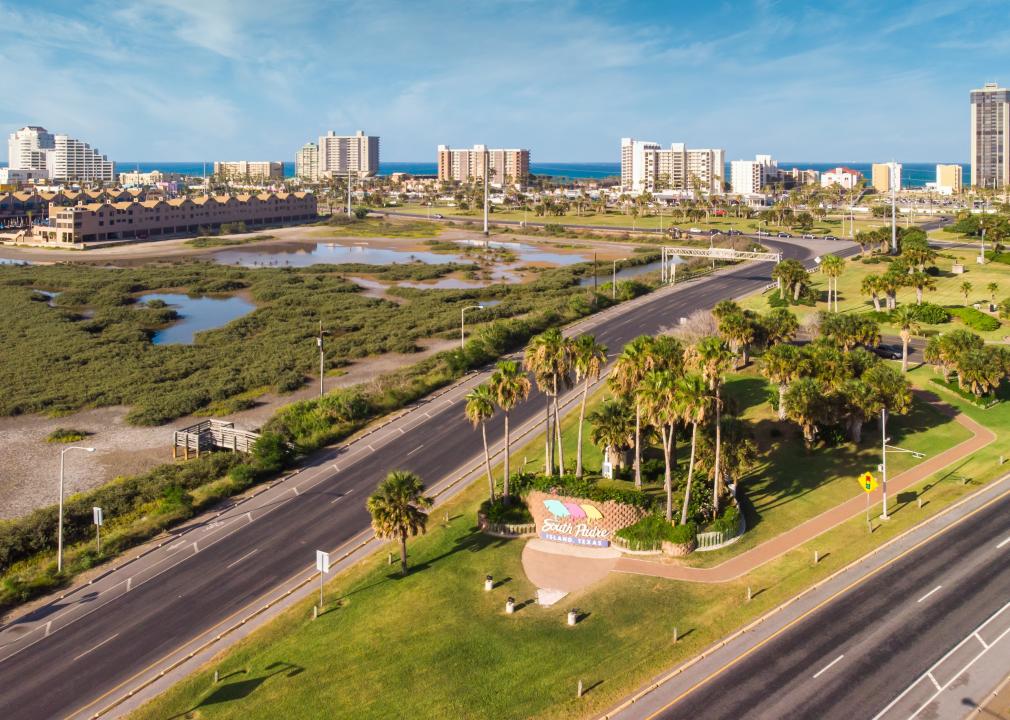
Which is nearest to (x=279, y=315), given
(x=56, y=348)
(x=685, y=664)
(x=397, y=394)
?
(x=56, y=348)

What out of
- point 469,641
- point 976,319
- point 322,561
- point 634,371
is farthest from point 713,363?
point 976,319

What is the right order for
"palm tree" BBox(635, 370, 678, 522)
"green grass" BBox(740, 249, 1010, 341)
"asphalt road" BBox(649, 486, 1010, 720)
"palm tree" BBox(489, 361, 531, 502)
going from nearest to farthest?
"asphalt road" BBox(649, 486, 1010, 720) < "palm tree" BBox(635, 370, 678, 522) < "palm tree" BBox(489, 361, 531, 502) < "green grass" BBox(740, 249, 1010, 341)

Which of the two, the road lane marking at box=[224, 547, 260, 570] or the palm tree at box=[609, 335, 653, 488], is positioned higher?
the palm tree at box=[609, 335, 653, 488]

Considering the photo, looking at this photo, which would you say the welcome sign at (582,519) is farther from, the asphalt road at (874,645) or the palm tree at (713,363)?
the asphalt road at (874,645)

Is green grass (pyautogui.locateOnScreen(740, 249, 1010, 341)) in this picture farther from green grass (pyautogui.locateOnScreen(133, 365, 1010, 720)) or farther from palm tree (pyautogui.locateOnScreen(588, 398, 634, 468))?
green grass (pyautogui.locateOnScreen(133, 365, 1010, 720))

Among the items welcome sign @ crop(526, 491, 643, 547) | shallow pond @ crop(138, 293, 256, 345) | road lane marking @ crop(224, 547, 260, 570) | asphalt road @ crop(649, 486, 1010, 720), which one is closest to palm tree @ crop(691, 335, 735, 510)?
welcome sign @ crop(526, 491, 643, 547)

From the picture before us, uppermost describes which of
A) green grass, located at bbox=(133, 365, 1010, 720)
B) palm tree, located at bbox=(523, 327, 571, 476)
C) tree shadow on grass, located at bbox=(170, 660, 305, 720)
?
palm tree, located at bbox=(523, 327, 571, 476)

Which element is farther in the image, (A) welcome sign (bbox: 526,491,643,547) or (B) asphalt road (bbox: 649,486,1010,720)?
(A) welcome sign (bbox: 526,491,643,547)

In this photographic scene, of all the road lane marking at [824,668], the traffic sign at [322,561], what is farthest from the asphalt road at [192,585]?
the road lane marking at [824,668]
